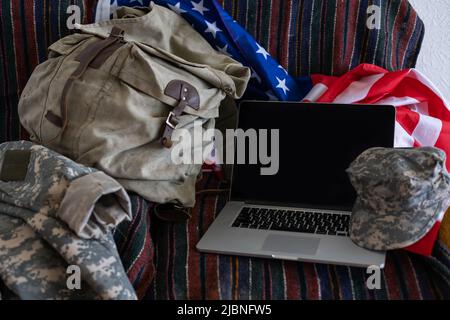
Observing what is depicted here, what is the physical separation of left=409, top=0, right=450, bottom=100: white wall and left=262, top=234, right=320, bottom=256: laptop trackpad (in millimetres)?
723

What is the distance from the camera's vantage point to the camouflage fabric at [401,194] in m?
0.87

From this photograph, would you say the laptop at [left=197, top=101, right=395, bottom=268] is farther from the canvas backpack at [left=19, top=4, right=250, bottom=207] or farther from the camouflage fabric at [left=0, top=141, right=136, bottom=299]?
the camouflage fabric at [left=0, top=141, right=136, bottom=299]

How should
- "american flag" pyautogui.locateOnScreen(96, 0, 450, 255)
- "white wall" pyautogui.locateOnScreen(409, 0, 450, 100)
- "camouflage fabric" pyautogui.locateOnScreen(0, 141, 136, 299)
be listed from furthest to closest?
"white wall" pyautogui.locateOnScreen(409, 0, 450, 100) → "american flag" pyautogui.locateOnScreen(96, 0, 450, 255) → "camouflage fabric" pyautogui.locateOnScreen(0, 141, 136, 299)

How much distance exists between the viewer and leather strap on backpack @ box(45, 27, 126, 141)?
3.38 feet

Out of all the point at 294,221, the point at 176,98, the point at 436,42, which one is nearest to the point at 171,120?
the point at 176,98

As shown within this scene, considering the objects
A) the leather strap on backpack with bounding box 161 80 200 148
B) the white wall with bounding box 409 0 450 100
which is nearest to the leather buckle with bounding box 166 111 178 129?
the leather strap on backpack with bounding box 161 80 200 148

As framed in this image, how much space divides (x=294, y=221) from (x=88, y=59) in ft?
1.66

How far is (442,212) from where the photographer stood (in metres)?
0.92

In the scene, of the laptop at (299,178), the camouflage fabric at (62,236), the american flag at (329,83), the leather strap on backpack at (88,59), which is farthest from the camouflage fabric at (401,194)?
the leather strap on backpack at (88,59)

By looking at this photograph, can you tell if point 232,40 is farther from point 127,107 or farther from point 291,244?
point 291,244

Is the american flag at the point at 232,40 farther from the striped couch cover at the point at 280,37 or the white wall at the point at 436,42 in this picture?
the white wall at the point at 436,42

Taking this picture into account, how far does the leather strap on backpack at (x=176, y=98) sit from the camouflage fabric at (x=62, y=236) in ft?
0.66

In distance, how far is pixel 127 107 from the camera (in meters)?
1.02

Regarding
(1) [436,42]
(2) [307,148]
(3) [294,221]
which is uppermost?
(1) [436,42]
